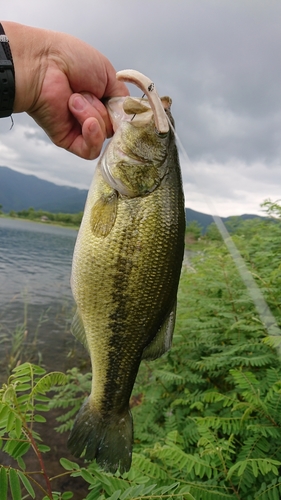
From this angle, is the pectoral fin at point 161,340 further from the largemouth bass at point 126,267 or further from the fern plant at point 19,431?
the fern plant at point 19,431

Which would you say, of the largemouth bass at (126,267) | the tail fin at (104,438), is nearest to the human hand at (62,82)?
the largemouth bass at (126,267)

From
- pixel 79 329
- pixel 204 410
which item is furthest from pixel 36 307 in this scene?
pixel 79 329

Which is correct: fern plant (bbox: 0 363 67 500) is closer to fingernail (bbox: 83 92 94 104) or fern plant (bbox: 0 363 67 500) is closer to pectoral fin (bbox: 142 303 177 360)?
pectoral fin (bbox: 142 303 177 360)

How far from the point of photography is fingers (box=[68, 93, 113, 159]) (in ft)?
7.07

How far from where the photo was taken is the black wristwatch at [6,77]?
211 cm

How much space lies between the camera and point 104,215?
2.05 meters

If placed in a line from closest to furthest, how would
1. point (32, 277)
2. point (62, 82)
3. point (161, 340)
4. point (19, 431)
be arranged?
point (19, 431)
point (161, 340)
point (62, 82)
point (32, 277)

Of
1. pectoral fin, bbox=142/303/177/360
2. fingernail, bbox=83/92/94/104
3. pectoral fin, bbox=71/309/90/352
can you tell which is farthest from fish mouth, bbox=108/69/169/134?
pectoral fin, bbox=71/309/90/352

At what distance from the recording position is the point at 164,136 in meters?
2.19

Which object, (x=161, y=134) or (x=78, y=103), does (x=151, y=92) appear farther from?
(x=78, y=103)

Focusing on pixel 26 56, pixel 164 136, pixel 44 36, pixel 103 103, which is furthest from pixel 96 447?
pixel 44 36

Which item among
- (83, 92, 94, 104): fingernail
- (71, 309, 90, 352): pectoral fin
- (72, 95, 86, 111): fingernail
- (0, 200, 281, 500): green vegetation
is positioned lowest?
(0, 200, 281, 500): green vegetation

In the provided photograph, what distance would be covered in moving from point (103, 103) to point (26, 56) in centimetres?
54

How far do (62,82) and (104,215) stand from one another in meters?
0.97
